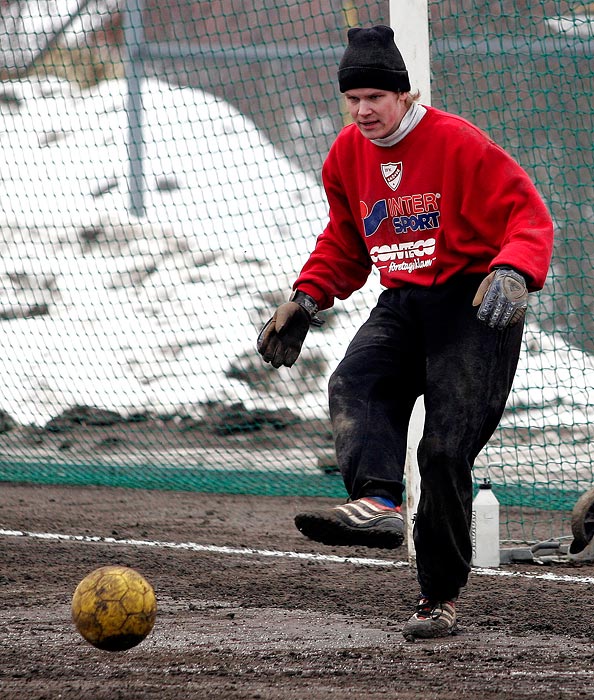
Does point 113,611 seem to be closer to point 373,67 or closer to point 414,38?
point 373,67

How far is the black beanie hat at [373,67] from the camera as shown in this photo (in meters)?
4.42

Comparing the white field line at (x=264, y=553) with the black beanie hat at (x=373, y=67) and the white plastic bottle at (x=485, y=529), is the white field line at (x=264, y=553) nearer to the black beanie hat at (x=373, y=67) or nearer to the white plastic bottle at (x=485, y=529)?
the white plastic bottle at (x=485, y=529)

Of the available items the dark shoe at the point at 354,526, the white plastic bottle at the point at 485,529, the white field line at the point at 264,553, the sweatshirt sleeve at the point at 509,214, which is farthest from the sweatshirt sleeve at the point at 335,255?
the white field line at the point at 264,553

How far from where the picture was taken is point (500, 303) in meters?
3.98

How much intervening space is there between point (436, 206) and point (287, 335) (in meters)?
0.78

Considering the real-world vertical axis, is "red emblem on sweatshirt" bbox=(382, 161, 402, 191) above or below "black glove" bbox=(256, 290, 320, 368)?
above

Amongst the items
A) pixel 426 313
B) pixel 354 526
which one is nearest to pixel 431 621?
pixel 354 526

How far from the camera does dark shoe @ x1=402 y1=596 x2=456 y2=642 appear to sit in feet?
15.2

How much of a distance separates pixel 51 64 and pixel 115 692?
9.61 m

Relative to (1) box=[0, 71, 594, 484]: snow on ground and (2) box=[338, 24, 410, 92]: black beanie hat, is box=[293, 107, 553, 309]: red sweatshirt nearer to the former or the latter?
(2) box=[338, 24, 410, 92]: black beanie hat

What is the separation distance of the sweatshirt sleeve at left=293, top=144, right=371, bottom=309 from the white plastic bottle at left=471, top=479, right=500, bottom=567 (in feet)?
5.87

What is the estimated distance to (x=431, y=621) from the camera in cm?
466

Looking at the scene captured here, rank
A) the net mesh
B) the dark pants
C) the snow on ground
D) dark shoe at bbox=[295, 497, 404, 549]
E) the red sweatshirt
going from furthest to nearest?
the snow on ground < the net mesh < the dark pants < the red sweatshirt < dark shoe at bbox=[295, 497, 404, 549]

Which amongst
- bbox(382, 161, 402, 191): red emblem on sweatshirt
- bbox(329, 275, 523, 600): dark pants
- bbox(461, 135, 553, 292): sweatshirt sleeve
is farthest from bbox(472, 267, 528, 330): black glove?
bbox(382, 161, 402, 191): red emblem on sweatshirt
